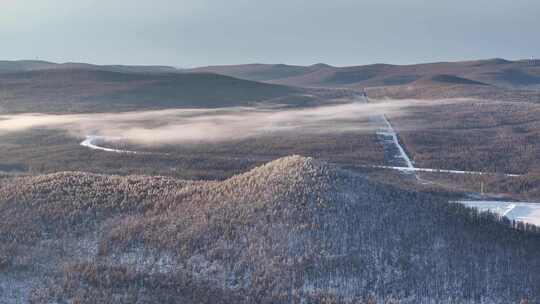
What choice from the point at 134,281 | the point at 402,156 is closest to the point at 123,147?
the point at 402,156

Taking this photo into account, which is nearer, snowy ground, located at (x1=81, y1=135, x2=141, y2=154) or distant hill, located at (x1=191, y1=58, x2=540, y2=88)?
snowy ground, located at (x1=81, y1=135, x2=141, y2=154)

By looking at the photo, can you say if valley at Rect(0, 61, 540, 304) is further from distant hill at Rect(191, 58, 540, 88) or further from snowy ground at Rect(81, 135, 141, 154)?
distant hill at Rect(191, 58, 540, 88)

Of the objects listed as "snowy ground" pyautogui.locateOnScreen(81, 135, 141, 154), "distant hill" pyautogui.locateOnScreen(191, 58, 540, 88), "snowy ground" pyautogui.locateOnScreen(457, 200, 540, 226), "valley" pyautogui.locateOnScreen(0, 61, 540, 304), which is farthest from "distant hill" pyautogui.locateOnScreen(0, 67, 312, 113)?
"snowy ground" pyautogui.locateOnScreen(457, 200, 540, 226)

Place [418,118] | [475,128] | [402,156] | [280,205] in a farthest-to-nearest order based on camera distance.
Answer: [418,118]
[475,128]
[402,156]
[280,205]

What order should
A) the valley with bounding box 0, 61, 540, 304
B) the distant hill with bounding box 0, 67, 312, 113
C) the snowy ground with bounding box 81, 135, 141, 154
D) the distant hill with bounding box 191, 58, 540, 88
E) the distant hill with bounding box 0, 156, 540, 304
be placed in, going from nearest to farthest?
the distant hill with bounding box 0, 156, 540, 304 < the valley with bounding box 0, 61, 540, 304 < the snowy ground with bounding box 81, 135, 141, 154 < the distant hill with bounding box 0, 67, 312, 113 < the distant hill with bounding box 191, 58, 540, 88

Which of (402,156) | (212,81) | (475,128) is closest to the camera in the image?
(402,156)

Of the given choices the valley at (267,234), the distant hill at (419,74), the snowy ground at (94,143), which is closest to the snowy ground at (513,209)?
the valley at (267,234)

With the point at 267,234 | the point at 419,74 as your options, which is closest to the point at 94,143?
the point at 267,234

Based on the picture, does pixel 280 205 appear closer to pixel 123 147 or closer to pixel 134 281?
pixel 134 281
